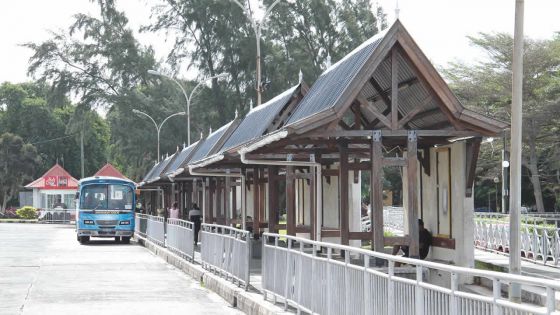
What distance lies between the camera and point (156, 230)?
3462 centimetres

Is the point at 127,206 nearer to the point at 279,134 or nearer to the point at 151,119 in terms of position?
the point at 151,119

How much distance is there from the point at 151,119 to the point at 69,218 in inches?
799

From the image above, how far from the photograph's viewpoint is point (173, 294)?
60.1ft

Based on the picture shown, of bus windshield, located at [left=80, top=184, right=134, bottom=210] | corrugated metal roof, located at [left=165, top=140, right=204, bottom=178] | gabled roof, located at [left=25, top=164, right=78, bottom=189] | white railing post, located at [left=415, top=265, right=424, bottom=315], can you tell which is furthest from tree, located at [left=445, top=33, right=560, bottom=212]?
white railing post, located at [left=415, top=265, right=424, bottom=315]

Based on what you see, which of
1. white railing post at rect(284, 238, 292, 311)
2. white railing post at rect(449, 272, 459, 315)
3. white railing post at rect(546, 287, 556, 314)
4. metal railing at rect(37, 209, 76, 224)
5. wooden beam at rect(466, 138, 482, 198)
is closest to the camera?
Result: white railing post at rect(546, 287, 556, 314)

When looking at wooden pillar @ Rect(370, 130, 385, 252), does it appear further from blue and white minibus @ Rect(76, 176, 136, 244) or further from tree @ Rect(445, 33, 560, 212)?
tree @ Rect(445, 33, 560, 212)

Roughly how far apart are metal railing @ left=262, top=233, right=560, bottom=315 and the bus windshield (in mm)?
26767

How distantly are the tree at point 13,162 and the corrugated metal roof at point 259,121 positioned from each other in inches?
2722

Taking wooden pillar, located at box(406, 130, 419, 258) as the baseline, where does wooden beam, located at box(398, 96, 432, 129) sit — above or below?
above

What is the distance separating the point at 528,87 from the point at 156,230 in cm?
2381

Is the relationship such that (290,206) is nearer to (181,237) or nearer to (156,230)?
(181,237)

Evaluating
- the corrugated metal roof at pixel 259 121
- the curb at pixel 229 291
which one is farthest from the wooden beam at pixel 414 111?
the corrugated metal roof at pixel 259 121

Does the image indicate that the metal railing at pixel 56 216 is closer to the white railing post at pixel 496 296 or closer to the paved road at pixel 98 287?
the paved road at pixel 98 287

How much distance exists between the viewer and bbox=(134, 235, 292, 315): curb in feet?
45.7
